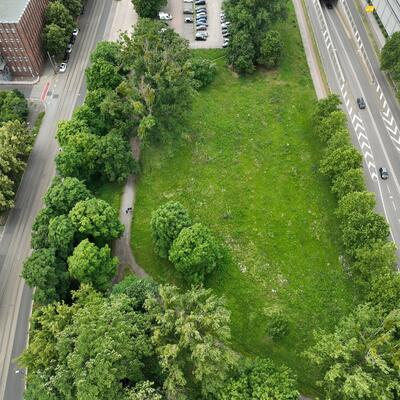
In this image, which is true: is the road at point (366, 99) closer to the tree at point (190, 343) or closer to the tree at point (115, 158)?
the tree at point (190, 343)

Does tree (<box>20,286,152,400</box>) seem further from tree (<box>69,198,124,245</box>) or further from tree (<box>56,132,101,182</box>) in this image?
tree (<box>56,132,101,182</box>)

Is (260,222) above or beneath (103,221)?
beneath

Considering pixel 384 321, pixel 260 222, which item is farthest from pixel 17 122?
pixel 384 321

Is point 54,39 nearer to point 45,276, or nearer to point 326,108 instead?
point 45,276

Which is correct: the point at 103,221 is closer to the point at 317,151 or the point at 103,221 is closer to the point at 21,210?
the point at 21,210

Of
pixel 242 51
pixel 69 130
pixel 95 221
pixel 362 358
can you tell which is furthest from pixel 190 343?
pixel 242 51

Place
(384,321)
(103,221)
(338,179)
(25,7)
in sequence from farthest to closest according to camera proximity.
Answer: (25,7) < (338,179) < (103,221) < (384,321)

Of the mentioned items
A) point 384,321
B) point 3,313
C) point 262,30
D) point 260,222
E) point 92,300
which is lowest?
point 3,313

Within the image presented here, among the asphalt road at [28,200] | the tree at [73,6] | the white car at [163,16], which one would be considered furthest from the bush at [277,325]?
the tree at [73,6]

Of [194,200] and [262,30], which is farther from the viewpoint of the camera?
[262,30]
